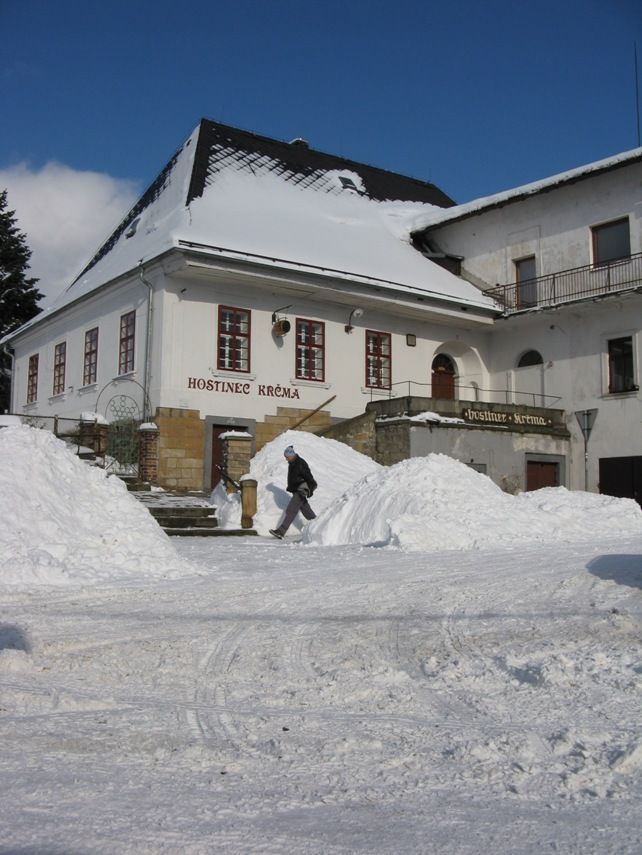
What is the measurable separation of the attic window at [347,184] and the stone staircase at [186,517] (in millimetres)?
17687

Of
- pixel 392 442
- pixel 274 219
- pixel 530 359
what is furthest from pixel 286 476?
pixel 530 359

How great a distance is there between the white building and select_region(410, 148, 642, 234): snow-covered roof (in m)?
0.09

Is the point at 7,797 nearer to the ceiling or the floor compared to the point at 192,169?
nearer to the floor

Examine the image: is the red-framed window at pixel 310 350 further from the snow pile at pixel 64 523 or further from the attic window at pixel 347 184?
the snow pile at pixel 64 523

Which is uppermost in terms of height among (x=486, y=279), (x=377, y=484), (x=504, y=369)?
(x=486, y=279)

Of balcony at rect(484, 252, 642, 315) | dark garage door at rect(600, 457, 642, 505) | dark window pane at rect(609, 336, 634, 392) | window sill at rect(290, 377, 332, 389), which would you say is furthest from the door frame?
dark window pane at rect(609, 336, 634, 392)

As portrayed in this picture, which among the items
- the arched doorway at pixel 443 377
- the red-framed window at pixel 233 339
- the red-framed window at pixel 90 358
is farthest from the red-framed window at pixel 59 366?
the arched doorway at pixel 443 377

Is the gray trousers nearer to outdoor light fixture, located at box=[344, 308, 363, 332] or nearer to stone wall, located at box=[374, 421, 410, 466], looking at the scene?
stone wall, located at box=[374, 421, 410, 466]

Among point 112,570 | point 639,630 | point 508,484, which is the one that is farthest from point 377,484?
point 508,484

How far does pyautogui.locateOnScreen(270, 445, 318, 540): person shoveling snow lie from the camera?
16.1 meters

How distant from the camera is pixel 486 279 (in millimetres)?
31266

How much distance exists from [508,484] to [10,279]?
26828mm

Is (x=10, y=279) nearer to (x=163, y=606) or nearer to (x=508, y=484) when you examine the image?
(x=508, y=484)

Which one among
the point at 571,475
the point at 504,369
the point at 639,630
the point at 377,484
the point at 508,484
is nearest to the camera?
the point at 639,630
